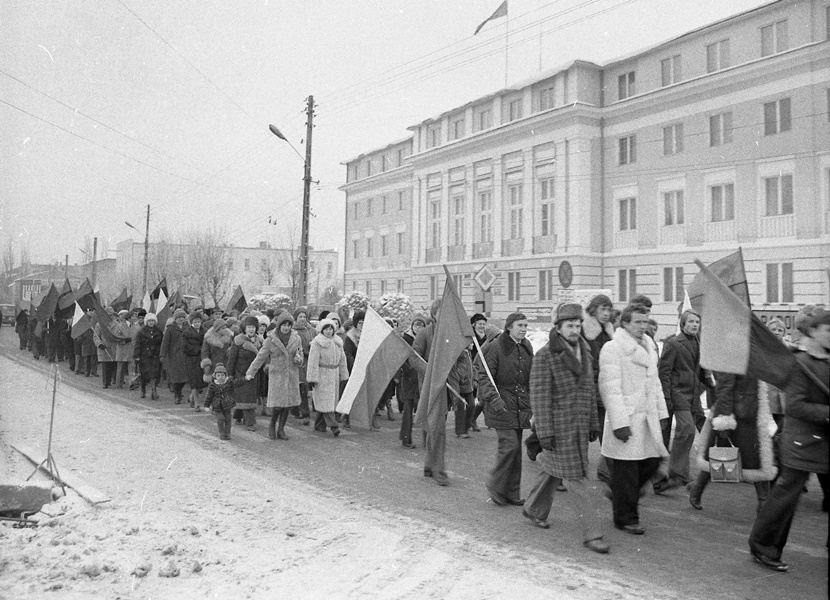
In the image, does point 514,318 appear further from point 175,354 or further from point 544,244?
point 544,244

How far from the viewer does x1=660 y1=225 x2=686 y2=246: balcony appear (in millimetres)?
31688

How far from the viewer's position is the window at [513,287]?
128ft

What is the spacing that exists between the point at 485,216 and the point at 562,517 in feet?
119

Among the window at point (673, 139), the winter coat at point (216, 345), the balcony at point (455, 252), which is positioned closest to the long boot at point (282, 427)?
the winter coat at point (216, 345)

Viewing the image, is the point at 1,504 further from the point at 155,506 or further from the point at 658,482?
the point at 658,482

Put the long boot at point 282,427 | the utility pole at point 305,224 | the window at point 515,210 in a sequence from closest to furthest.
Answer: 1. the long boot at point 282,427
2. the utility pole at point 305,224
3. the window at point 515,210

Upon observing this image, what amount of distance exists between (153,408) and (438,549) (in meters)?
9.39

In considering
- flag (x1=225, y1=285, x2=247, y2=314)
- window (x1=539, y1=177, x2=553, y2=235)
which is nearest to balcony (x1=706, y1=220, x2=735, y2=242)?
window (x1=539, y1=177, x2=553, y2=235)

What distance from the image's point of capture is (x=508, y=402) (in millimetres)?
7133

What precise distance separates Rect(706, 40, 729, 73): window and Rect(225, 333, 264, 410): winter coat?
1024 inches

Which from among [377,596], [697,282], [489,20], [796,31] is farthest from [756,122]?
[377,596]

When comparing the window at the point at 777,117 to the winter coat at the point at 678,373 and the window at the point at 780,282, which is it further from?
the winter coat at the point at 678,373

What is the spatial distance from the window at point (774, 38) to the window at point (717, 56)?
70.0 inches

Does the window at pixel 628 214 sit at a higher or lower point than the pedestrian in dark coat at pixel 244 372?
higher
